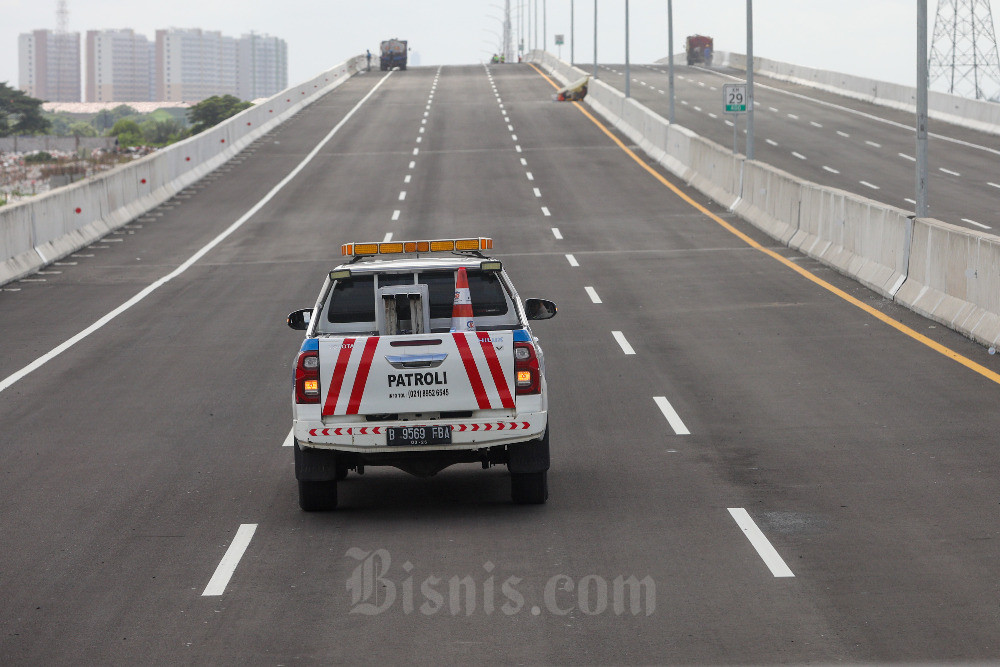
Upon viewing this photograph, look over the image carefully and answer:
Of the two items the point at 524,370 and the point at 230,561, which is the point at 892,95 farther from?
the point at 230,561

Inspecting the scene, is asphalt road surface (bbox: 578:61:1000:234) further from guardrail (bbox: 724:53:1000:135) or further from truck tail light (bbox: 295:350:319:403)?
truck tail light (bbox: 295:350:319:403)

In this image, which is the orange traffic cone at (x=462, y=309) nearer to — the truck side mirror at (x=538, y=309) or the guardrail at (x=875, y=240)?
the truck side mirror at (x=538, y=309)

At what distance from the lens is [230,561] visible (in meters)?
8.73

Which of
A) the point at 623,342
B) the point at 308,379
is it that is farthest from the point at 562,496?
the point at 623,342

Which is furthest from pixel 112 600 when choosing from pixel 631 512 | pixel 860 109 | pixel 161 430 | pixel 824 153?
pixel 860 109

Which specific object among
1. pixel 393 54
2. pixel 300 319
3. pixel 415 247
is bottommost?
pixel 300 319

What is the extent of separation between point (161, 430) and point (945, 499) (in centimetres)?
703

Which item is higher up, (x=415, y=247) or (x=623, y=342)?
(x=415, y=247)

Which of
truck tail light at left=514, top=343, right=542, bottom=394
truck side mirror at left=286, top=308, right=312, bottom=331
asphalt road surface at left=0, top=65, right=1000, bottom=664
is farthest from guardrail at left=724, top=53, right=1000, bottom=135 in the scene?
truck tail light at left=514, top=343, right=542, bottom=394

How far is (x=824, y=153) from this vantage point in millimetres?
48344

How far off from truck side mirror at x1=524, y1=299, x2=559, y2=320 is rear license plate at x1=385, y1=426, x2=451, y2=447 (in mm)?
1561

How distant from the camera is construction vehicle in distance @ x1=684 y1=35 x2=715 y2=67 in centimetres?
11175

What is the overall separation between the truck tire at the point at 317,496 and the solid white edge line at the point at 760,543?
109 inches

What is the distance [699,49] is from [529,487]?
106282mm
